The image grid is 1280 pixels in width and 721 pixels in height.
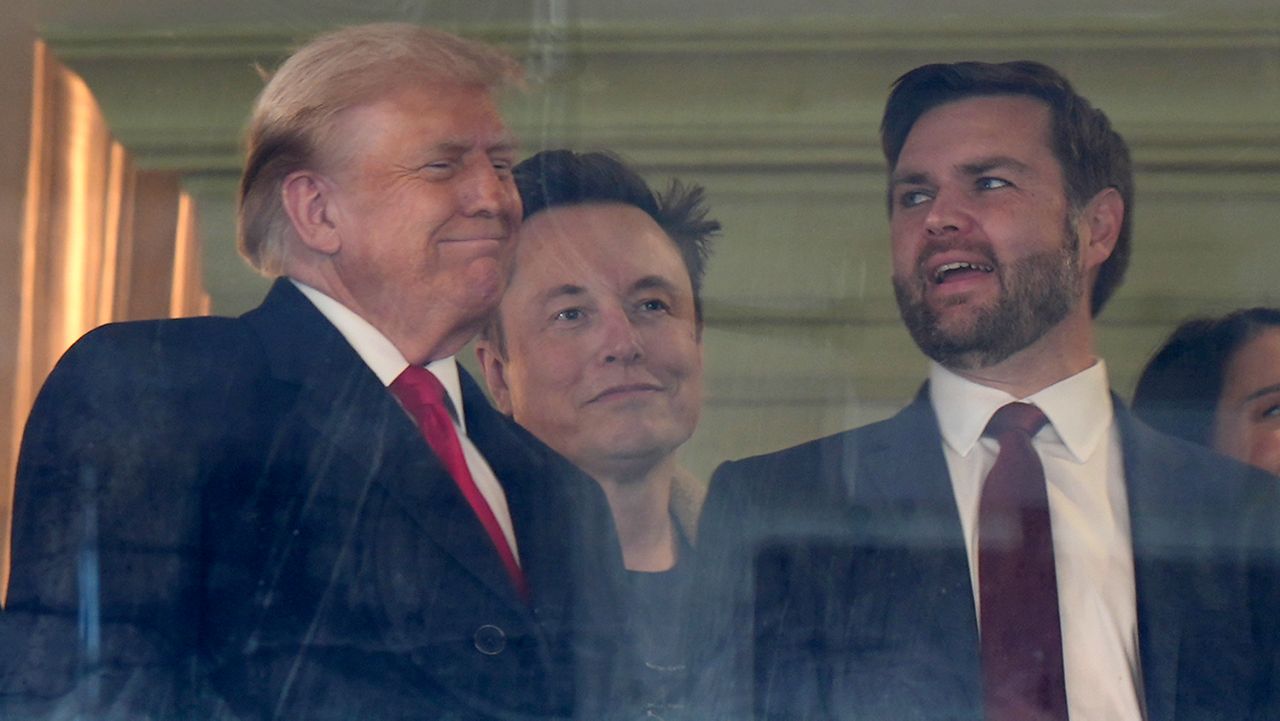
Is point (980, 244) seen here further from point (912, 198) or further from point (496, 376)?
point (496, 376)

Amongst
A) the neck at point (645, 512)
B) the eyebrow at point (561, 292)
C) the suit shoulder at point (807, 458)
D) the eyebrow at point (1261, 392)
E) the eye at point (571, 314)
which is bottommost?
the neck at point (645, 512)

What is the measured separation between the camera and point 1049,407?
11.1 ft

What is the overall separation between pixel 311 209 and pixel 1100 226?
1.45m

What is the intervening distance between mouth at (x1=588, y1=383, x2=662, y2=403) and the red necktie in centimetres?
26

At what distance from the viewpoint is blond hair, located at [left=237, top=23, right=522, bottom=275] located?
10.9ft

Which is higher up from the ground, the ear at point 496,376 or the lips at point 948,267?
the lips at point 948,267

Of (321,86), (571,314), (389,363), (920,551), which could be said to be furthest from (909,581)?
(321,86)

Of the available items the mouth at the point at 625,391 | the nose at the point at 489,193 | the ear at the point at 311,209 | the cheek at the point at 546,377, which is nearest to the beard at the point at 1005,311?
the mouth at the point at 625,391

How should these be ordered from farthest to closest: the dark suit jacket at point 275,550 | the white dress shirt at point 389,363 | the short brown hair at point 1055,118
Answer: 1. the short brown hair at point 1055,118
2. the white dress shirt at point 389,363
3. the dark suit jacket at point 275,550

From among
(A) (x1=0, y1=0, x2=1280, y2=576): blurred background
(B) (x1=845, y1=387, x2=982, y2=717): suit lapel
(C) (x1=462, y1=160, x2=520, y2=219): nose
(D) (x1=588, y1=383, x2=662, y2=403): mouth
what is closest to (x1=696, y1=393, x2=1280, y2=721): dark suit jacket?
(B) (x1=845, y1=387, x2=982, y2=717): suit lapel

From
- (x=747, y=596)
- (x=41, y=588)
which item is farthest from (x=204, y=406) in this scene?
(x=747, y=596)

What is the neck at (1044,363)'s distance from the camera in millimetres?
3369

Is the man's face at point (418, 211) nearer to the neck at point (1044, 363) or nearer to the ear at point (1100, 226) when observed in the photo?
the neck at point (1044, 363)

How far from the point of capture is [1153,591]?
3.27m
